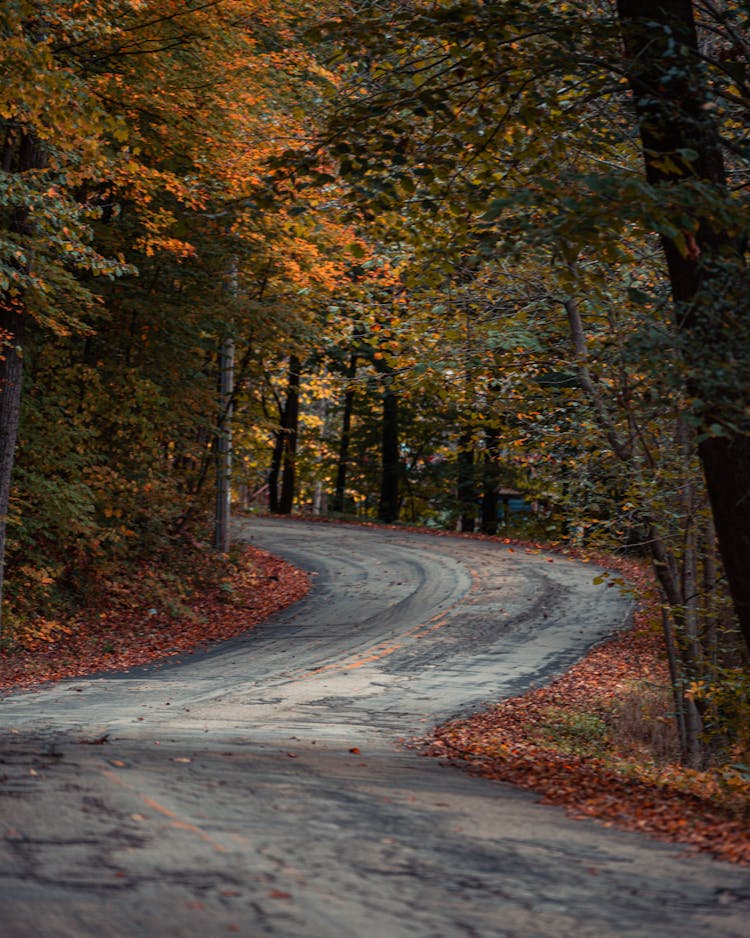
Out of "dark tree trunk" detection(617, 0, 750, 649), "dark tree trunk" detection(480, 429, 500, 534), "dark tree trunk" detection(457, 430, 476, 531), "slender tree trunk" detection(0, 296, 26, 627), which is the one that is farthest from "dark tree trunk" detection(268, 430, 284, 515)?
"dark tree trunk" detection(617, 0, 750, 649)

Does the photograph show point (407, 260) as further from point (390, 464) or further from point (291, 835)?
point (390, 464)

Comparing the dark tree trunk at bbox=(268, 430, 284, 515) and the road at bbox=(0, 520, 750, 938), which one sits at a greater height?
the dark tree trunk at bbox=(268, 430, 284, 515)

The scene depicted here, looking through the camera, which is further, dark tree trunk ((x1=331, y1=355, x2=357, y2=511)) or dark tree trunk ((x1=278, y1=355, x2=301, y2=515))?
dark tree trunk ((x1=331, y1=355, x2=357, y2=511))

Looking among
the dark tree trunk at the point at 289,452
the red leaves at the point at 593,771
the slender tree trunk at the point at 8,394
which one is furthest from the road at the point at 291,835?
the dark tree trunk at the point at 289,452

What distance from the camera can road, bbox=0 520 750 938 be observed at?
4523 millimetres

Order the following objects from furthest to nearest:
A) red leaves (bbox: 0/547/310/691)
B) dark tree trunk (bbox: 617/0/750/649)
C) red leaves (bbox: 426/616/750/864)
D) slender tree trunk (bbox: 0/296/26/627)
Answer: red leaves (bbox: 0/547/310/691) → slender tree trunk (bbox: 0/296/26/627) → red leaves (bbox: 426/616/750/864) → dark tree trunk (bbox: 617/0/750/649)

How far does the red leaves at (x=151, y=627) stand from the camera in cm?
1466

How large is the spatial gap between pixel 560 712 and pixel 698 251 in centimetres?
710

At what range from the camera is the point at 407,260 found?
37.7 feet

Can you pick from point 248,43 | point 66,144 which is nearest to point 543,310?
point 66,144

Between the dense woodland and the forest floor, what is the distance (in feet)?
2.81

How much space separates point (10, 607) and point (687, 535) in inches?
406

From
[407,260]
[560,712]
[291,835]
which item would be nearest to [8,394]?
[407,260]

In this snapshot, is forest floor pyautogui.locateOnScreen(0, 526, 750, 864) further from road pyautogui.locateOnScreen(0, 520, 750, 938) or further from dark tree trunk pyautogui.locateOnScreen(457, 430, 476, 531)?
dark tree trunk pyautogui.locateOnScreen(457, 430, 476, 531)
